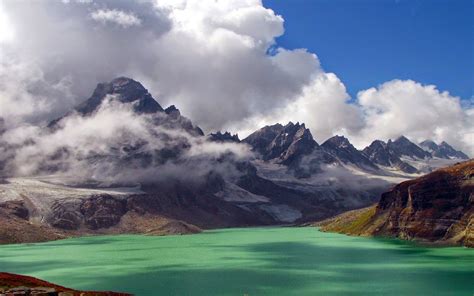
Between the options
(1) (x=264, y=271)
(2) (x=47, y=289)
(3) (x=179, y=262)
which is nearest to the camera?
(2) (x=47, y=289)

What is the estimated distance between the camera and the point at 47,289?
95688mm

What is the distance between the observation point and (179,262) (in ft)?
651

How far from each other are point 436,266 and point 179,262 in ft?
295

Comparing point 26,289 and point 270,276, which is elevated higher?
point 26,289

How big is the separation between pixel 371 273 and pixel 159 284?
207ft

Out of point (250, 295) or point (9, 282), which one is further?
point (250, 295)

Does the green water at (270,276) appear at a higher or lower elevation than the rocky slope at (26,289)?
lower

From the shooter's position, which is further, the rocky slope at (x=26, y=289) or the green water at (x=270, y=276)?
the green water at (x=270, y=276)

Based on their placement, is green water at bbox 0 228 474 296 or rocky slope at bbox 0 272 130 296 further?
green water at bbox 0 228 474 296

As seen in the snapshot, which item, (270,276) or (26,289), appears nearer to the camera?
(26,289)

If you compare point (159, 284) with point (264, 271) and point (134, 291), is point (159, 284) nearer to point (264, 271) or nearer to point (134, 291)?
point (134, 291)

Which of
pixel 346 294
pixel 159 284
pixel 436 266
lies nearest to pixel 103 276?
pixel 159 284

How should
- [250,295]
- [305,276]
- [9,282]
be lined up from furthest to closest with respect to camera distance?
[305,276], [250,295], [9,282]

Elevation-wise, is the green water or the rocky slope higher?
the rocky slope
